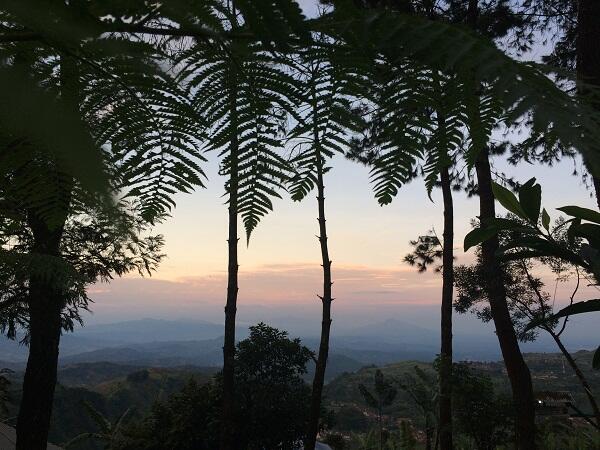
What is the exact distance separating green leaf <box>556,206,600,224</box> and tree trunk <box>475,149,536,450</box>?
5.55m

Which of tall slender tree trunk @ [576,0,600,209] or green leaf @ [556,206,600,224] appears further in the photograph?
tall slender tree trunk @ [576,0,600,209]

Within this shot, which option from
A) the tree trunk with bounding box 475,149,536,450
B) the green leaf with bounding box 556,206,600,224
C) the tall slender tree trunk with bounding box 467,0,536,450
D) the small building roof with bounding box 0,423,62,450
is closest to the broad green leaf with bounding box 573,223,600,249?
the green leaf with bounding box 556,206,600,224

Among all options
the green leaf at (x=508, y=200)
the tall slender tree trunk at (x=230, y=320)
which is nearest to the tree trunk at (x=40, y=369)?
the tall slender tree trunk at (x=230, y=320)

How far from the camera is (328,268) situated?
8.48 meters

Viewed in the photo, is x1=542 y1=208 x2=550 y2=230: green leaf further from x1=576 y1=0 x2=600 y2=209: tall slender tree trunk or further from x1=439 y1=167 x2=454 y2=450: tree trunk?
x1=439 y1=167 x2=454 y2=450: tree trunk

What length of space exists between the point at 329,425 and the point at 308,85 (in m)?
11.3

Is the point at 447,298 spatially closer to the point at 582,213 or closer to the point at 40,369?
the point at 40,369

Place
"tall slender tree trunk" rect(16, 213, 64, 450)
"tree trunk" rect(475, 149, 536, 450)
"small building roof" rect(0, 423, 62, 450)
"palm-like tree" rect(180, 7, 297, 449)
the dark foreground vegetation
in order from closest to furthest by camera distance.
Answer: "palm-like tree" rect(180, 7, 297, 449) < "tall slender tree trunk" rect(16, 213, 64, 450) < "tree trunk" rect(475, 149, 536, 450) < the dark foreground vegetation < "small building roof" rect(0, 423, 62, 450)

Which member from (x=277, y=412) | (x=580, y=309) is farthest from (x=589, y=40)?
→ (x=277, y=412)

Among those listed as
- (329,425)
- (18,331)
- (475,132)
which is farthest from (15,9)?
(329,425)

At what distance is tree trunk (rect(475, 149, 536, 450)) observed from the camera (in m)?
7.80

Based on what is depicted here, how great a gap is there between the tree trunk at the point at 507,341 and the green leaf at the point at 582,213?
5553 millimetres

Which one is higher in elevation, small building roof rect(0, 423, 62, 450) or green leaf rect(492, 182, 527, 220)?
green leaf rect(492, 182, 527, 220)

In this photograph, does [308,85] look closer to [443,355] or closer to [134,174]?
[134,174]
